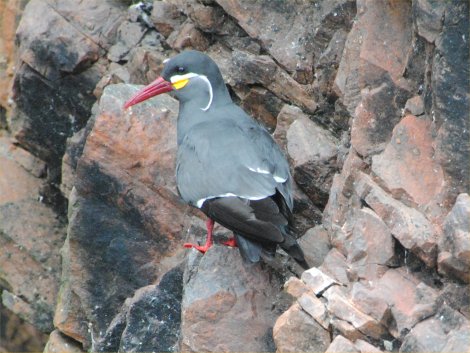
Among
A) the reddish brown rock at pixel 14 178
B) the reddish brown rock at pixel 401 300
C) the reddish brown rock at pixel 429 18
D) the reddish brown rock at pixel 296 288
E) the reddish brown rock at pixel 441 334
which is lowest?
the reddish brown rock at pixel 14 178

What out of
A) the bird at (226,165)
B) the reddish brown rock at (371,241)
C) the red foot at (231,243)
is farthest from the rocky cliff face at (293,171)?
the bird at (226,165)

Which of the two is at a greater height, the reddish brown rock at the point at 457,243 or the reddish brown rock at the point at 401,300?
the reddish brown rock at the point at 457,243

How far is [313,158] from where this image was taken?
8.84 m

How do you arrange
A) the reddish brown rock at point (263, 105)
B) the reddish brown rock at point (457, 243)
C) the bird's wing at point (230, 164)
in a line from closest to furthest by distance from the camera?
the reddish brown rock at point (457, 243)
the bird's wing at point (230, 164)
the reddish brown rock at point (263, 105)

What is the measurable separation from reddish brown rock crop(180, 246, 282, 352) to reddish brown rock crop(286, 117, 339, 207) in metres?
1.08

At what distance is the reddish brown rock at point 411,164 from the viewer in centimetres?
741

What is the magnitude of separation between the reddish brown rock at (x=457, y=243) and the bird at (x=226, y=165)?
1.26 meters

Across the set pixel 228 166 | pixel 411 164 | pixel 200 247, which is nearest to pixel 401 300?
pixel 411 164

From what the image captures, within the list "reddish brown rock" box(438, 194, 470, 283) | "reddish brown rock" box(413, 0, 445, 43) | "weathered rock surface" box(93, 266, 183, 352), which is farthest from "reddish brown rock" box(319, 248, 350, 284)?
"reddish brown rock" box(413, 0, 445, 43)

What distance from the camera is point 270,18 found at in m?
9.58

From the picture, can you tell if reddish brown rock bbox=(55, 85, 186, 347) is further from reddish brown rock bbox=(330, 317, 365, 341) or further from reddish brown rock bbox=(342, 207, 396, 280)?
reddish brown rock bbox=(330, 317, 365, 341)

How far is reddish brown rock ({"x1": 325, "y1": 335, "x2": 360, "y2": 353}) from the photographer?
676 centimetres

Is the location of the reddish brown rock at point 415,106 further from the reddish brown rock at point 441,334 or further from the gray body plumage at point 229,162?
the reddish brown rock at point 441,334

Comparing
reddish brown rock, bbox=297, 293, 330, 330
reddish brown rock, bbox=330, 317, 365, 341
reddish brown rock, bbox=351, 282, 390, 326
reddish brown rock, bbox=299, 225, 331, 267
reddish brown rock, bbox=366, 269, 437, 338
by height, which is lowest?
reddish brown rock, bbox=299, 225, 331, 267
